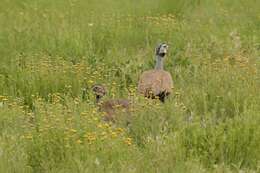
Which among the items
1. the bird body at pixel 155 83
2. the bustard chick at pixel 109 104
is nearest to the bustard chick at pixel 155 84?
the bird body at pixel 155 83

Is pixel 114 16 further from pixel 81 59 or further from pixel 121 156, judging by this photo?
pixel 121 156

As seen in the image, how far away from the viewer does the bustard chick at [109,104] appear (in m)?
6.33

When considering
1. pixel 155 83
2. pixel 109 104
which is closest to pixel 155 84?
pixel 155 83

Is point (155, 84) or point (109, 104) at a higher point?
point (155, 84)

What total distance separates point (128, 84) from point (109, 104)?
1342mm

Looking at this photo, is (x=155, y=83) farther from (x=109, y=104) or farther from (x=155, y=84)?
(x=109, y=104)

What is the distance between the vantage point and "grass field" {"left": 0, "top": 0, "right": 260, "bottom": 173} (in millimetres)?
5105

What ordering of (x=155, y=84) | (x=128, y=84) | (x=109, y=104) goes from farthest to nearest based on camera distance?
(x=128, y=84) < (x=155, y=84) < (x=109, y=104)

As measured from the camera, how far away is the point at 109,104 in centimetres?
657

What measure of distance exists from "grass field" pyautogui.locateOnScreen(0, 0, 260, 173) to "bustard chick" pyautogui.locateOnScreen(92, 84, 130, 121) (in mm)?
104

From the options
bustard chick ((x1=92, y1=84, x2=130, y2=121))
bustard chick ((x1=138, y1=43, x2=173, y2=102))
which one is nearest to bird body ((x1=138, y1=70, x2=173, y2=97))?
bustard chick ((x1=138, y1=43, x2=173, y2=102))

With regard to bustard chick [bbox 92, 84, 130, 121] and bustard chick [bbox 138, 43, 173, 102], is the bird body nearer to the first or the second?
bustard chick [bbox 138, 43, 173, 102]

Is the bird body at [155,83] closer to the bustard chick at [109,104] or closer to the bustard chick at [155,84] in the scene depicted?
the bustard chick at [155,84]

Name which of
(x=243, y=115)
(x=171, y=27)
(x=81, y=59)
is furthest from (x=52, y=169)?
(x=171, y=27)
